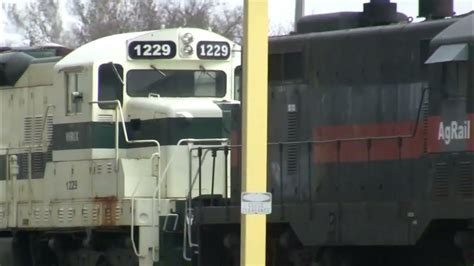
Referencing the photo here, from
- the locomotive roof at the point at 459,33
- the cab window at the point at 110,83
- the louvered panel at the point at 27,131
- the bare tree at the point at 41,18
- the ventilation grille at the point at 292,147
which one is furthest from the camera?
the bare tree at the point at 41,18

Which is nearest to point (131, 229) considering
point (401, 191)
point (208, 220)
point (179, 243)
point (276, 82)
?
point (179, 243)

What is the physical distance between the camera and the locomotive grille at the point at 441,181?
456 inches

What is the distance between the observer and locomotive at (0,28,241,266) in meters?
15.8

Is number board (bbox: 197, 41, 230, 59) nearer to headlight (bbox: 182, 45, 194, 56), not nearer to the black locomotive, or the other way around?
headlight (bbox: 182, 45, 194, 56)

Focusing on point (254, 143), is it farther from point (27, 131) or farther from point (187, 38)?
point (27, 131)

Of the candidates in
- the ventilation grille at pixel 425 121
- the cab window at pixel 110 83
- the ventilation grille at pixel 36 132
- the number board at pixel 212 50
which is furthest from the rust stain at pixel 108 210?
the ventilation grille at pixel 425 121

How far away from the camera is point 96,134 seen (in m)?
16.2

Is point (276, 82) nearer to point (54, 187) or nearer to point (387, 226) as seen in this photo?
point (387, 226)

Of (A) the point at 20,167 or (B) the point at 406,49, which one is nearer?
(B) the point at 406,49

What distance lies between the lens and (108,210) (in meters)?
16.0

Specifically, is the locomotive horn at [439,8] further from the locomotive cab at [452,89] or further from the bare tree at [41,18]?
the bare tree at [41,18]

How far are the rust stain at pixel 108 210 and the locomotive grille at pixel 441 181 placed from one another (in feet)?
17.8

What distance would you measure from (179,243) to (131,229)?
2.07ft

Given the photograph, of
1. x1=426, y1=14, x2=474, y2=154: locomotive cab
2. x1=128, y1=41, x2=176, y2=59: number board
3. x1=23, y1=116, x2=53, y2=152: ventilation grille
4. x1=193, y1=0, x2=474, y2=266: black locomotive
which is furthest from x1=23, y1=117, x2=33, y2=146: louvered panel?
x1=426, y1=14, x2=474, y2=154: locomotive cab
